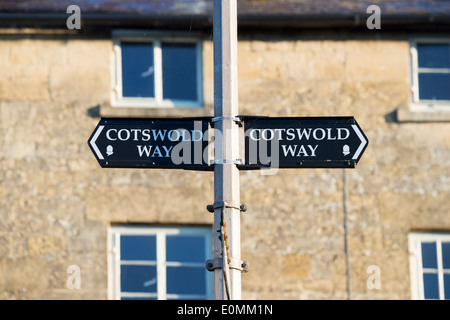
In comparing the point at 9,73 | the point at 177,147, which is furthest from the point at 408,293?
the point at 177,147

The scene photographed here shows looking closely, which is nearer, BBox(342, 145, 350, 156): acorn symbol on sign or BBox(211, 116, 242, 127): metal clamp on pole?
BBox(211, 116, 242, 127): metal clamp on pole

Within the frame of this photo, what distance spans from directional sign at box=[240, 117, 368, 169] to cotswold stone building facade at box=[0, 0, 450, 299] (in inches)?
216

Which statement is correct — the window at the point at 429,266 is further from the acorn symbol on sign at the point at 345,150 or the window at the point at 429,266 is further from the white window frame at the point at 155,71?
the acorn symbol on sign at the point at 345,150

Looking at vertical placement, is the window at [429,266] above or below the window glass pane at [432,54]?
below

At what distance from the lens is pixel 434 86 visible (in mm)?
14383

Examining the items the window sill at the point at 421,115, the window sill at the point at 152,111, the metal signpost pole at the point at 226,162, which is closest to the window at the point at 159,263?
the window sill at the point at 152,111

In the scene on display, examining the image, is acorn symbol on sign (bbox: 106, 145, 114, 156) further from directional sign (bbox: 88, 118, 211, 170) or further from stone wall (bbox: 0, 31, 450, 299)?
stone wall (bbox: 0, 31, 450, 299)

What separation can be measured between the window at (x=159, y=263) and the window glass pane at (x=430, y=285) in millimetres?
2421

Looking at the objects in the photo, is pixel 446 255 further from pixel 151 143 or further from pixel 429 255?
pixel 151 143

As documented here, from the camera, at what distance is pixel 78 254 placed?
13.6 metres

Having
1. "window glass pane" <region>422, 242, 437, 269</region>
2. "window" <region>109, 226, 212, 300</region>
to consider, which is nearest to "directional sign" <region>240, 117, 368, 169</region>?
"window" <region>109, 226, 212, 300</region>

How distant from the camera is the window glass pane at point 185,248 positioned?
13633mm

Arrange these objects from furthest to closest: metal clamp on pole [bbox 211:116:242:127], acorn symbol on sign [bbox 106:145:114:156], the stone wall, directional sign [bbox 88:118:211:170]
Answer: the stone wall < acorn symbol on sign [bbox 106:145:114:156] < directional sign [bbox 88:118:211:170] < metal clamp on pole [bbox 211:116:242:127]

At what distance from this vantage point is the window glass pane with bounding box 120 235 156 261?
44.8ft
